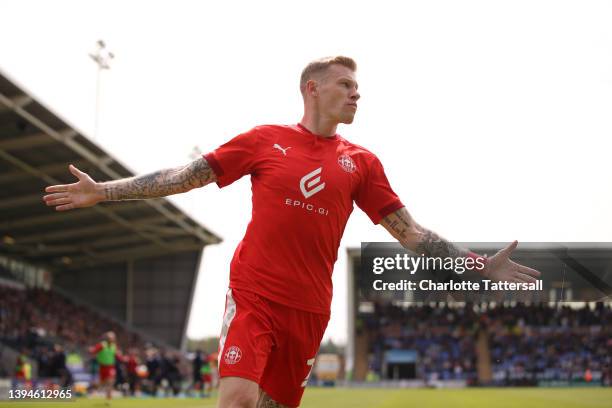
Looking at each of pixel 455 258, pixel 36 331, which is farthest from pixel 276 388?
pixel 36 331

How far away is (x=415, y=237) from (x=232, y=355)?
1.50 m

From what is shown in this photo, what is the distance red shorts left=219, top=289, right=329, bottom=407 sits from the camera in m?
4.82

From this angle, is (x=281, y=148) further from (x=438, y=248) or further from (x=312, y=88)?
(x=438, y=248)

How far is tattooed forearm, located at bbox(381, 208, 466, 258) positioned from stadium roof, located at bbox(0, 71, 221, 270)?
2520 centimetres

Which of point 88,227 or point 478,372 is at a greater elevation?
point 88,227

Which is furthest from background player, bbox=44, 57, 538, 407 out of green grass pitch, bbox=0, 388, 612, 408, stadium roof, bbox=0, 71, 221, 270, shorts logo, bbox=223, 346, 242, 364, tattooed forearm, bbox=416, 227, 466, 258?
stadium roof, bbox=0, 71, 221, 270

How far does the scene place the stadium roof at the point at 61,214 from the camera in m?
33.4

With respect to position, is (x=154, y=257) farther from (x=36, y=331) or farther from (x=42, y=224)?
(x=36, y=331)

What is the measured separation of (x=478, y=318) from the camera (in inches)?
2056

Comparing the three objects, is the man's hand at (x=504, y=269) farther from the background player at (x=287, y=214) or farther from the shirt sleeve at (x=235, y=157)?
the shirt sleeve at (x=235, y=157)

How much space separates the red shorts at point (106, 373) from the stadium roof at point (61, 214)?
9.98 metres

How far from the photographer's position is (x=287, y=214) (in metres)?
5.07

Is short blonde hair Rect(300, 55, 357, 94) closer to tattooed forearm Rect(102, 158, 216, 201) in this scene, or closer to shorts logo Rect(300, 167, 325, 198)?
shorts logo Rect(300, 167, 325, 198)

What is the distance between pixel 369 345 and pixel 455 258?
164 ft
